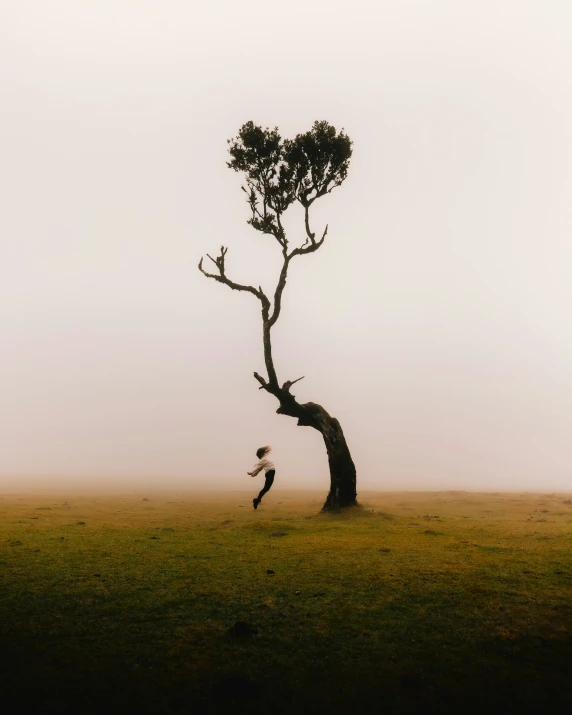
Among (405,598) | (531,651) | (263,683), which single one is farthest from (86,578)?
(531,651)

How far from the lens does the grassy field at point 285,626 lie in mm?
5496

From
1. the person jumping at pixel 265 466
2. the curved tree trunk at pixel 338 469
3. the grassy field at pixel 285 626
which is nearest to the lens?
the grassy field at pixel 285 626

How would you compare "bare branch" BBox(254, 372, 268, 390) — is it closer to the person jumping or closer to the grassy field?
the person jumping

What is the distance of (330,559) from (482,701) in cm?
573

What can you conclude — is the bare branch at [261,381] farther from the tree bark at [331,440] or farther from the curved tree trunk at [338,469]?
the curved tree trunk at [338,469]

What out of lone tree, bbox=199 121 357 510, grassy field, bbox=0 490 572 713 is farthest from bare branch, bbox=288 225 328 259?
grassy field, bbox=0 490 572 713

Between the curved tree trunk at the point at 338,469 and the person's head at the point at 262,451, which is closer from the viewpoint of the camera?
the person's head at the point at 262,451

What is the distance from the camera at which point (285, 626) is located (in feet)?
23.4

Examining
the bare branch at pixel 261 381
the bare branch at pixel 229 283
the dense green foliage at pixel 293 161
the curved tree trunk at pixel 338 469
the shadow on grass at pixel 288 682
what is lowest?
the shadow on grass at pixel 288 682

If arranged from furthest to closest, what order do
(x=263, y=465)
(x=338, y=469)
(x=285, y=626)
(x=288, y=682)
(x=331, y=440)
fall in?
(x=331, y=440) < (x=338, y=469) < (x=263, y=465) < (x=285, y=626) < (x=288, y=682)

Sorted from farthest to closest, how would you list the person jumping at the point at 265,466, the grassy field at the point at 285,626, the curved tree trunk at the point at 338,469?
the curved tree trunk at the point at 338,469 < the person jumping at the point at 265,466 < the grassy field at the point at 285,626

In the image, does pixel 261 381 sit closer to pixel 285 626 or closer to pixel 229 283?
pixel 229 283

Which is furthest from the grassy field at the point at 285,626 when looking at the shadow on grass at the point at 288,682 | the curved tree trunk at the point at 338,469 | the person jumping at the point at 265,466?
the curved tree trunk at the point at 338,469

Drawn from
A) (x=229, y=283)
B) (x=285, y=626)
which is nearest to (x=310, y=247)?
(x=229, y=283)
